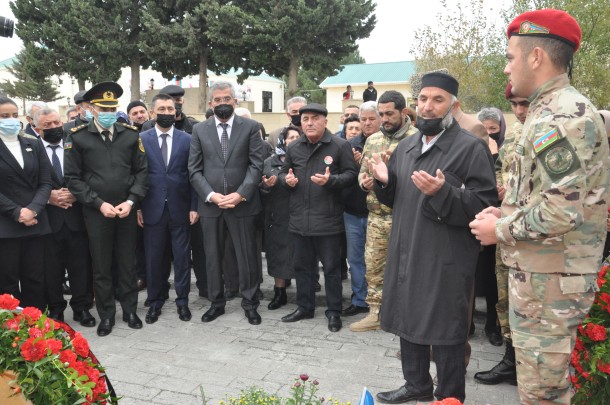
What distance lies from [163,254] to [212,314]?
0.85 meters

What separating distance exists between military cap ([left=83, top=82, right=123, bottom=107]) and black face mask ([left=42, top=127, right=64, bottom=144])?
2.04ft

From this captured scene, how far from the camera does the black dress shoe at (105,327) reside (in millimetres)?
5171

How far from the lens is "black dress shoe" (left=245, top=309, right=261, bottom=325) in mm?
5437

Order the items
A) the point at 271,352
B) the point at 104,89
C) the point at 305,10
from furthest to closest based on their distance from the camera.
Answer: the point at 305,10 < the point at 104,89 < the point at 271,352

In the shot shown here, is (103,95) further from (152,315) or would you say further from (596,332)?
(596,332)

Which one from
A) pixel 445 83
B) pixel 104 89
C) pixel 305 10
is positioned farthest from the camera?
pixel 305 10

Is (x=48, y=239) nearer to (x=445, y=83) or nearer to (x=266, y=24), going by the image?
(x=445, y=83)

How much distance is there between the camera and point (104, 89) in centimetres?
523

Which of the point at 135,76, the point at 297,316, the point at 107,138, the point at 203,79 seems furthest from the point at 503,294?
the point at 135,76

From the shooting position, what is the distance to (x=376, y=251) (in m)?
5.15

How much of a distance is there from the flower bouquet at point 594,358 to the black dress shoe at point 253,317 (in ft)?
10.5

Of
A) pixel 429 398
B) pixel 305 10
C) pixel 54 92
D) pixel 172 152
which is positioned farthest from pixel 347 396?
pixel 54 92

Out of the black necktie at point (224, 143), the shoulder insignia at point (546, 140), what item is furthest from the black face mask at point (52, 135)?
the shoulder insignia at point (546, 140)

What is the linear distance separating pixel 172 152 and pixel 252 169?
901 mm
